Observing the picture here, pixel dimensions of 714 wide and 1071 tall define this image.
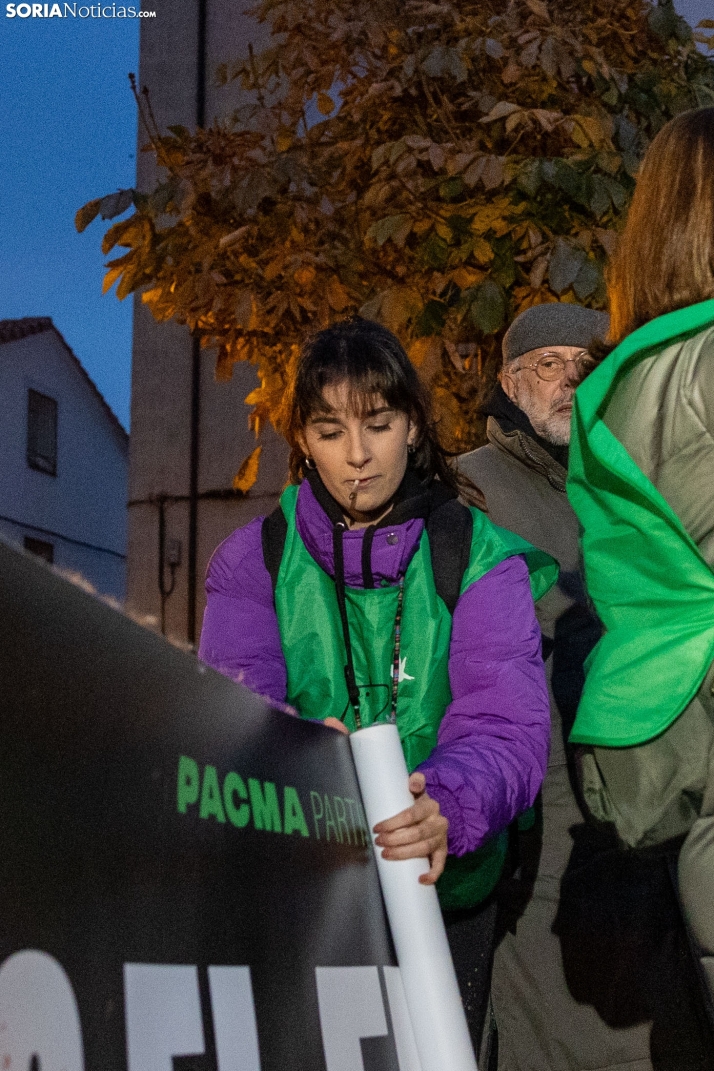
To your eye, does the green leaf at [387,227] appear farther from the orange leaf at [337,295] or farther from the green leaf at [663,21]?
the green leaf at [663,21]

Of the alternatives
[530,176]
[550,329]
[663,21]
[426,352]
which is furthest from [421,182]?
[550,329]

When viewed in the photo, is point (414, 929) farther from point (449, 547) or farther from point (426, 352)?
point (426, 352)

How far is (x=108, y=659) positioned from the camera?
1.29 m

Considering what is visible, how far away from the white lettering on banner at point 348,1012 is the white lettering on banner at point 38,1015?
0.47 metres

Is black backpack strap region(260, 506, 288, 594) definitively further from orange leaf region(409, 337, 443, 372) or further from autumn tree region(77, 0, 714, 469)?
orange leaf region(409, 337, 443, 372)

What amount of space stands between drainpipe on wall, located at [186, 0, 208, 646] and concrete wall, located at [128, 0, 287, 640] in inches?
1.2

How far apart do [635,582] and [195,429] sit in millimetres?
9657

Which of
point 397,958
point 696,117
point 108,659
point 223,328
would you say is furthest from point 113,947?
point 223,328

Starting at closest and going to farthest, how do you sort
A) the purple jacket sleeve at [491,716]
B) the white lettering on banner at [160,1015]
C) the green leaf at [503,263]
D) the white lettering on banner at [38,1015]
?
the white lettering on banner at [38,1015], the white lettering on banner at [160,1015], the purple jacket sleeve at [491,716], the green leaf at [503,263]

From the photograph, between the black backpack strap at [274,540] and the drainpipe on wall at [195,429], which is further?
the drainpipe on wall at [195,429]

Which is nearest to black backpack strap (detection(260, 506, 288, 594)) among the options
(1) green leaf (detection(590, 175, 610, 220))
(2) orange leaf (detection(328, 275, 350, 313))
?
(1) green leaf (detection(590, 175, 610, 220))

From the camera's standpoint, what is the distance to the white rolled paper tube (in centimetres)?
165

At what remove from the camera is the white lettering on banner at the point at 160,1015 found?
3.92 ft

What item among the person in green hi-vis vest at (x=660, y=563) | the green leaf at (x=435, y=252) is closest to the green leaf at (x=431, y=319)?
the green leaf at (x=435, y=252)
